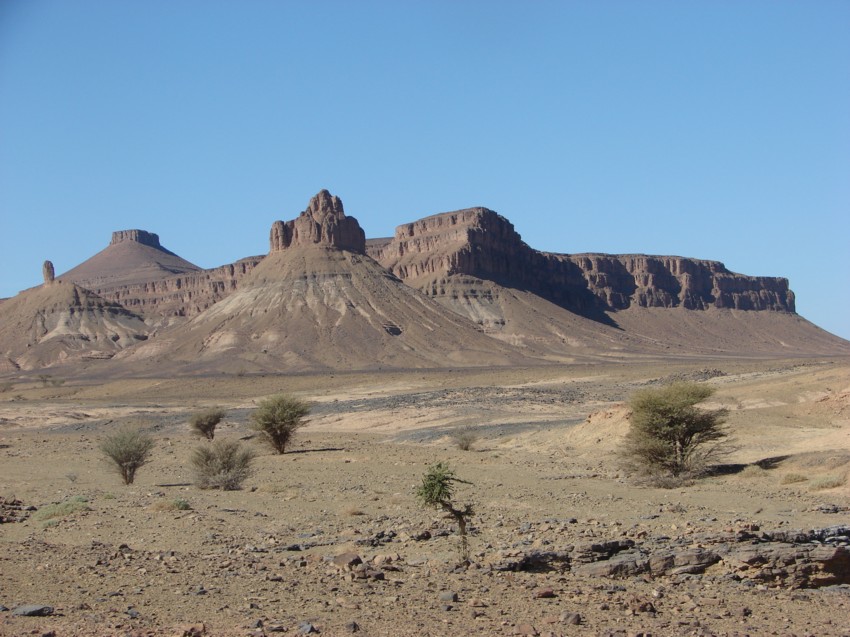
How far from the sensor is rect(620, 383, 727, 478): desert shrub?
26.9m

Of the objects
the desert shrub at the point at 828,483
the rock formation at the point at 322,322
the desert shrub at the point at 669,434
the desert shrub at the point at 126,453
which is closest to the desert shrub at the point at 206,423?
the desert shrub at the point at 126,453

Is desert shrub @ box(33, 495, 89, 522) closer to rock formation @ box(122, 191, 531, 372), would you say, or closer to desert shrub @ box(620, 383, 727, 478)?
desert shrub @ box(620, 383, 727, 478)

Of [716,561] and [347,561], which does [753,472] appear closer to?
[716,561]

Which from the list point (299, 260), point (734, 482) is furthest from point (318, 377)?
point (734, 482)

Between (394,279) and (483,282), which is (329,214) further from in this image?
(483,282)

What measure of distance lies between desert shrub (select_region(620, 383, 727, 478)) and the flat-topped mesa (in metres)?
132

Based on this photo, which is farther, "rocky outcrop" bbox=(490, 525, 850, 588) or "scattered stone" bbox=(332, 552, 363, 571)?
"scattered stone" bbox=(332, 552, 363, 571)

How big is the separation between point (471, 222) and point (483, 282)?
56.5ft

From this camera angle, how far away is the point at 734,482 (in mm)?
25031

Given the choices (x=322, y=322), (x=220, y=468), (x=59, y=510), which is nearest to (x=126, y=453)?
(x=220, y=468)

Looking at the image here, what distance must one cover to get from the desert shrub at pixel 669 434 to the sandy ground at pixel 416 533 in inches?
38.2

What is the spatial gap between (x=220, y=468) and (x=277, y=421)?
40.0ft

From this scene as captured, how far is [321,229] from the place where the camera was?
157875mm

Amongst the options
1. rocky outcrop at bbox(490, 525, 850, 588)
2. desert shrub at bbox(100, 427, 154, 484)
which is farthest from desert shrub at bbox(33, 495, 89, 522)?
rocky outcrop at bbox(490, 525, 850, 588)
